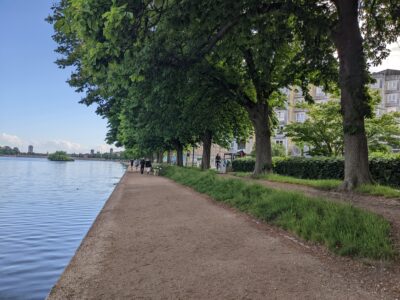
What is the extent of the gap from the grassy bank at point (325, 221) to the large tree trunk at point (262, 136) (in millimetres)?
10022

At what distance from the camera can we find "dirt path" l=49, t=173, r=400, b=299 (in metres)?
4.98

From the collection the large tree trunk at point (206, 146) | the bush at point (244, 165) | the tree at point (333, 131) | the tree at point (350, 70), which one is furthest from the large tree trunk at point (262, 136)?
the bush at point (244, 165)

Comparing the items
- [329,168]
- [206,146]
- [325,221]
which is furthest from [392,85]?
[325,221]

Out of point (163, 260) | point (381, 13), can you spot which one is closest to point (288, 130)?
point (381, 13)

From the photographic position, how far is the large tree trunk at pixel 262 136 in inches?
884

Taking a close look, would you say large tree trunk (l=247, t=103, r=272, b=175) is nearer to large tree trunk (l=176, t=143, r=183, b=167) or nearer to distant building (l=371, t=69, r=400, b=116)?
large tree trunk (l=176, t=143, r=183, b=167)

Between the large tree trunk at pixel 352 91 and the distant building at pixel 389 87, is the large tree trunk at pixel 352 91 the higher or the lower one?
the lower one

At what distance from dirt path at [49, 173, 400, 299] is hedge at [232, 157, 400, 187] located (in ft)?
32.9

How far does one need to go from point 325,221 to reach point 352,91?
6342 mm

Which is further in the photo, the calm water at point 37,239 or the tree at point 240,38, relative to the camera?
the tree at point 240,38

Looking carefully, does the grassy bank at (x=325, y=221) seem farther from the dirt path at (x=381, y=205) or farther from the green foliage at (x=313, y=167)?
the green foliage at (x=313, y=167)

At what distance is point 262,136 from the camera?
883 inches

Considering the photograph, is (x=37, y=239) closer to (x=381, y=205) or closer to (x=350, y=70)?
(x=381, y=205)

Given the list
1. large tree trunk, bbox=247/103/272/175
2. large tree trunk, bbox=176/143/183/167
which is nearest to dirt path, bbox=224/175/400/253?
large tree trunk, bbox=247/103/272/175
